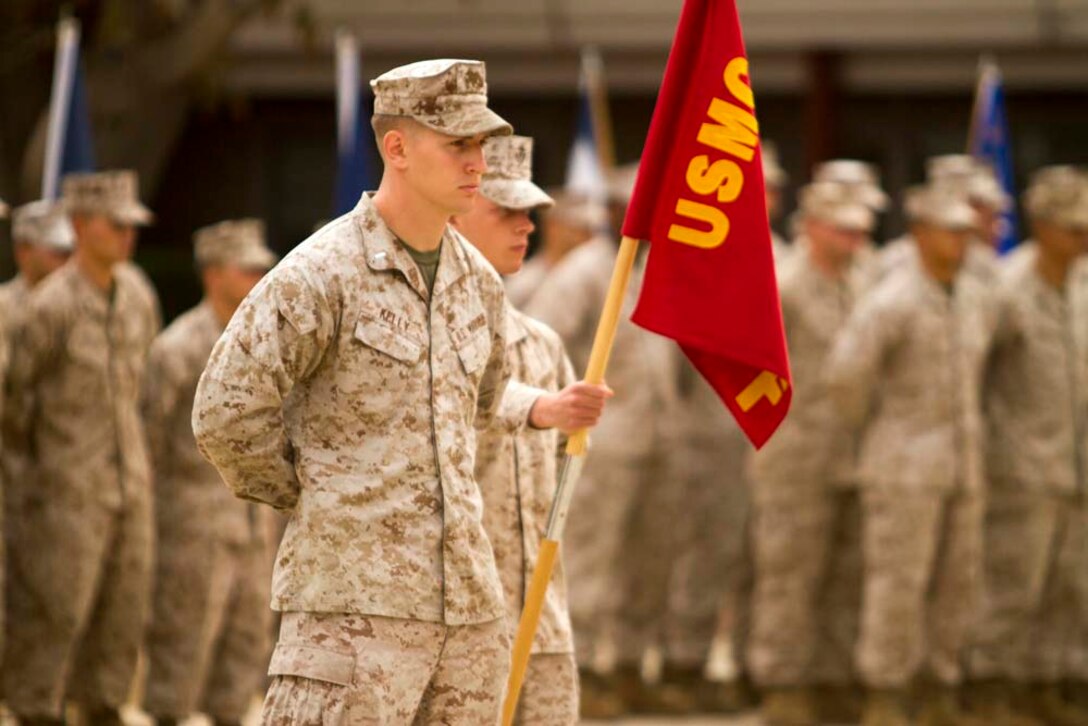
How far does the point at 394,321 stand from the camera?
17.5 feet

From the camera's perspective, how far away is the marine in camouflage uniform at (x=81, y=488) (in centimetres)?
941

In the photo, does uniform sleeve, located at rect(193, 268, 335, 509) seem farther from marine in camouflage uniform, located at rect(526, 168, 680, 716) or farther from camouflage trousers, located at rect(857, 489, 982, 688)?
marine in camouflage uniform, located at rect(526, 168, 680, 716)

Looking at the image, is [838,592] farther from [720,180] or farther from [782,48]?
[782,48]

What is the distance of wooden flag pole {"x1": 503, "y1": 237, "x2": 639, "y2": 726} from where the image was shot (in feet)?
19.1

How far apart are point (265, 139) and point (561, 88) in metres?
2.46

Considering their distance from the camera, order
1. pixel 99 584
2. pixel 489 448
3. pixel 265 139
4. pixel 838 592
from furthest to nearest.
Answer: pixel 265 139, pixel 838 592, pixel 99 584, pixel 489 448

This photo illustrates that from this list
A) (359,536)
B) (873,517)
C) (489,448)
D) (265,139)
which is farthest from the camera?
(265,139)

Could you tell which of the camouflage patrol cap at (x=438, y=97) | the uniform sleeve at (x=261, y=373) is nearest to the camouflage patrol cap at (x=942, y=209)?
the camouflage patrol cap at (x=438, y=97)

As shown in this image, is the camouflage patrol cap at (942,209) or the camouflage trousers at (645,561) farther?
the camouflage trousers at (645,561)

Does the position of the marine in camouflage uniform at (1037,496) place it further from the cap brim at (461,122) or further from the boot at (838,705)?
the cap brim at (461,122)

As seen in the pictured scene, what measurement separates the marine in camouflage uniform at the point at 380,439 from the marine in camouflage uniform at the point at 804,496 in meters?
5.59

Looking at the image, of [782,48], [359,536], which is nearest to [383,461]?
[359,536]

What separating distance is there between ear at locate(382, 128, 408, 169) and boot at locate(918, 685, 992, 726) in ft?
19.1

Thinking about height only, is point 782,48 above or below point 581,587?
above
